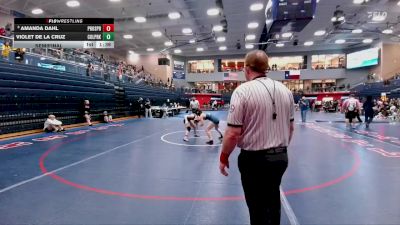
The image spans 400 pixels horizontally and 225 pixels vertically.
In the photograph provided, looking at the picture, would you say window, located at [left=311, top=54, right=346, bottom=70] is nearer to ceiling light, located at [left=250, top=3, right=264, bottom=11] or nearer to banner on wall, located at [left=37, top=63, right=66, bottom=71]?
ceiling light, located at [left=250, top=3, right=264, bottom=11]

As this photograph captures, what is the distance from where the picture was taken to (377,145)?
866cm

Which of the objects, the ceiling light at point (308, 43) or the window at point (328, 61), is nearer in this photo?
the ceiling light at point (308, 43)

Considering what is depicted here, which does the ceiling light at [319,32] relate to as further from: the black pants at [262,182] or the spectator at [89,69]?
the black pants at [262,182]

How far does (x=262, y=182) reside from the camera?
82.7 inches

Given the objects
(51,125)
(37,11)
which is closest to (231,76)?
(37,11)

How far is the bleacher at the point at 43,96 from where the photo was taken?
10789 millimetres

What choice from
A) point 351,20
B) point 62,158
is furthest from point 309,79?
point 62,158

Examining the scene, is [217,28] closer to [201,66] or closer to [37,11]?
[37,11]

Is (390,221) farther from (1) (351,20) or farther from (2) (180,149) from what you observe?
(1) (351,20)

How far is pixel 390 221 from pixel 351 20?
1038 inches

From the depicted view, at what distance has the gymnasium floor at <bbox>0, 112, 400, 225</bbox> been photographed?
10.6 feet

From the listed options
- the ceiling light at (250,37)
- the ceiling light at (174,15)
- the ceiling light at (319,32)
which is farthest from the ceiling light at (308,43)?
the ceiling light at (174,15)
